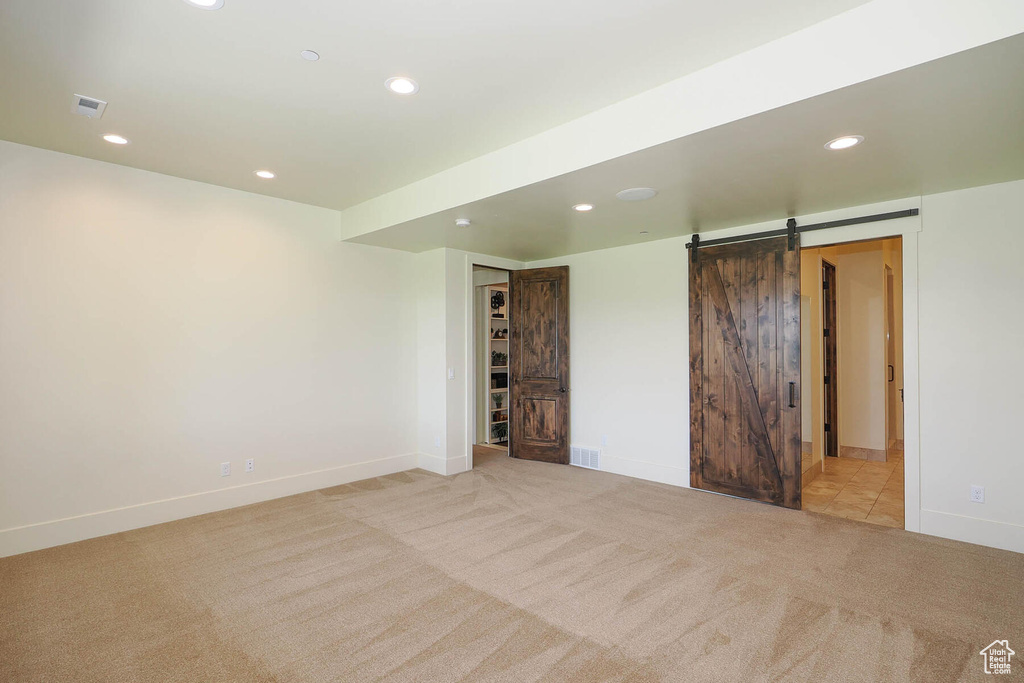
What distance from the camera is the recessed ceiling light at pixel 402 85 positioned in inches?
102

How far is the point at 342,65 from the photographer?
2453 mm

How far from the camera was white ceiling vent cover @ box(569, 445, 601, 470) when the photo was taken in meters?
5.68

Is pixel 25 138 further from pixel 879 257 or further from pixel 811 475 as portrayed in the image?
pixel 879 257

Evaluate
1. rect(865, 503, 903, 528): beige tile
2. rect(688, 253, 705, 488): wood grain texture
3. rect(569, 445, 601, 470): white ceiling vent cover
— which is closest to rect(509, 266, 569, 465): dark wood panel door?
rect(569, 445, 601, 470): white ceiling vent cover

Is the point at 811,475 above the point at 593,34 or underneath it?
underneath

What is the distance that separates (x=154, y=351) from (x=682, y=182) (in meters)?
4.24

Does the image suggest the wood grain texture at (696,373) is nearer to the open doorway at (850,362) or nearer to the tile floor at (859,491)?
the tile floor at (859,491)

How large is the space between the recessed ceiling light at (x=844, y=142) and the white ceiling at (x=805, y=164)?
6cm

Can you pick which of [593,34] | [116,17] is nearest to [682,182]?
[593,34]

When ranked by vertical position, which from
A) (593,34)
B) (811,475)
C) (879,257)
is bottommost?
(811,475)

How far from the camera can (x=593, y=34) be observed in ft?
7.32

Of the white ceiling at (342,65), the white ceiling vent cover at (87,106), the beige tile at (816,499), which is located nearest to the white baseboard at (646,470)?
the beige tile at (816,499)

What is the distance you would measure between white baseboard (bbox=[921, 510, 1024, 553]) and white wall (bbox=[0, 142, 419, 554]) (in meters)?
4.82

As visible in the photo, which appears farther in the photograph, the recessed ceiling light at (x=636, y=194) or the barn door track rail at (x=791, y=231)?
the barn door track rail at (x=791, y=231)
